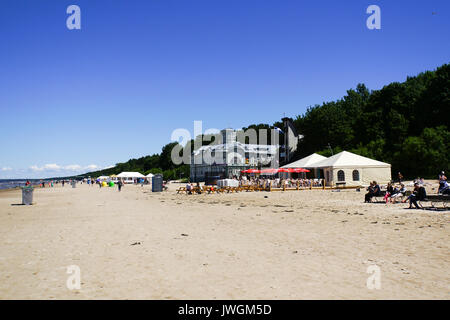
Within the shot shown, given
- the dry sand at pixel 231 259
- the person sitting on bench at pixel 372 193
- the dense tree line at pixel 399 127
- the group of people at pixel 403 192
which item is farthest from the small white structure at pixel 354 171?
the dry sand at pixel 231 259

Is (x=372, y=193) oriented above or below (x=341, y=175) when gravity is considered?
below

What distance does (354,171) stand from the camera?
3672 cm

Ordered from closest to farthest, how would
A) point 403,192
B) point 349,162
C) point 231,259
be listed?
point 231,259, point 403,192, point 349,162

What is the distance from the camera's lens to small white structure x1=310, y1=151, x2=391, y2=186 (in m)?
36.3

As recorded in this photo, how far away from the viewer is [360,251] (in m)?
7.25

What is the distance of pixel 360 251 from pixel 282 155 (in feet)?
257

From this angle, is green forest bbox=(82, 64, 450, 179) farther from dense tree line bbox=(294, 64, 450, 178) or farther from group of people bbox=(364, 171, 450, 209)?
group of people bbox=(364, 171, 450, 209)

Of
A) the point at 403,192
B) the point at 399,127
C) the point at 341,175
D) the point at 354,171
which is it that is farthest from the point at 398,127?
the point at 403,192

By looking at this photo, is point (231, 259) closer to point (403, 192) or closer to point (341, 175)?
point (403, 192)

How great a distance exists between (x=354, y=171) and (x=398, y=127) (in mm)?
20352

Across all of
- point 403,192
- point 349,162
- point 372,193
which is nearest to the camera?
point 403,192

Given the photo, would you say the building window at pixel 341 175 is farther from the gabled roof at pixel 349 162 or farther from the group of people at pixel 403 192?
the group of people at pixel 403 192

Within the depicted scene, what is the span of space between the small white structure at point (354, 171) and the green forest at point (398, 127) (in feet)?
22.8
